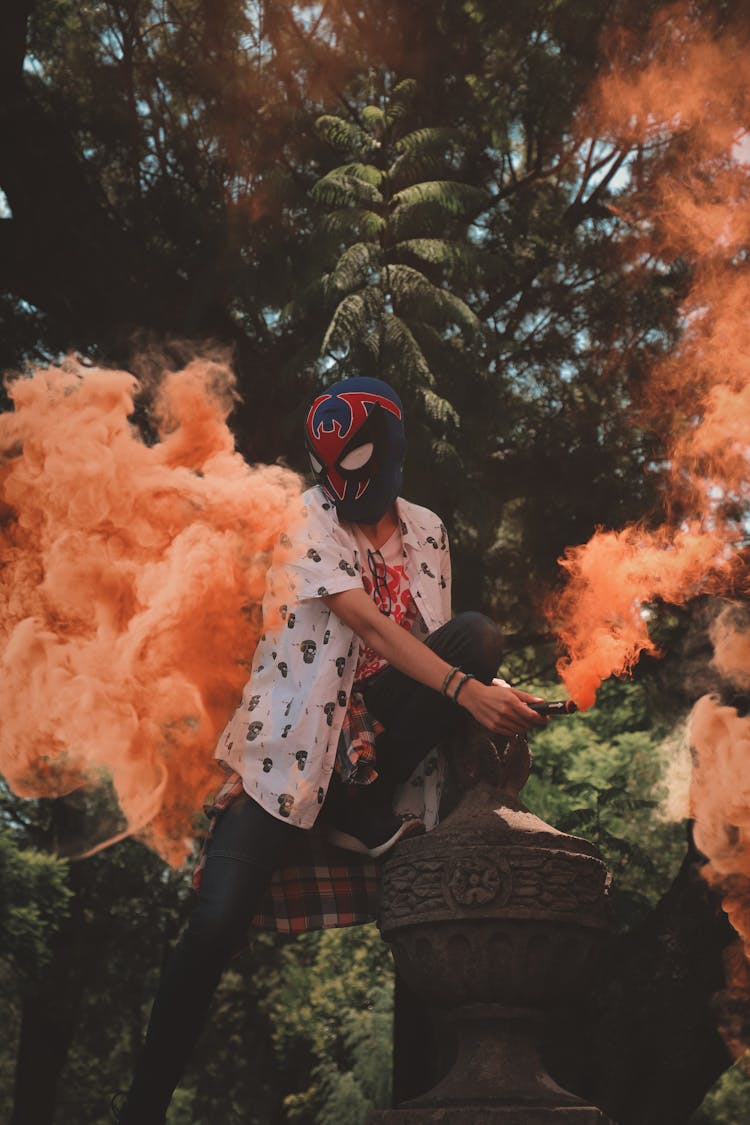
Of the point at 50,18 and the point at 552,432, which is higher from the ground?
the point at 50,18

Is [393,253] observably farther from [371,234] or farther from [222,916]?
[222,916]

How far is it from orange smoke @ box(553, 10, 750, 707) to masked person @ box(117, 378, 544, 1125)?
263 centimetres

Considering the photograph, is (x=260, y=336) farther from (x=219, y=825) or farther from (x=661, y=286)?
(x=219, y=825)

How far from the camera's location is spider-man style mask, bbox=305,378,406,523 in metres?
4.42

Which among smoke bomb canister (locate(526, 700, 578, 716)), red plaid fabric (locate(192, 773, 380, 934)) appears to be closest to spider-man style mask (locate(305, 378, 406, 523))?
smoke bomb canister (locate(526, 700, 578, 716))

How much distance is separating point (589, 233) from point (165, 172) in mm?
4075

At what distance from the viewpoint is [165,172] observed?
10242 mm

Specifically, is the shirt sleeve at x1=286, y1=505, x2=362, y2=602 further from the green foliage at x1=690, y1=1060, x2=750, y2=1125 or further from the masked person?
the green foliage at x1=690, y1=1060, x2=750, y2=1125

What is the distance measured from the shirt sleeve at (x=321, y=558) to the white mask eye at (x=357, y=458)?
19 centimetres

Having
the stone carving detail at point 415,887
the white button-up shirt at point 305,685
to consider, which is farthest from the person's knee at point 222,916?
the stone carving detail at point 415,887

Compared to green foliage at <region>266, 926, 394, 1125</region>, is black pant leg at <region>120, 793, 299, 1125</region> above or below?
below

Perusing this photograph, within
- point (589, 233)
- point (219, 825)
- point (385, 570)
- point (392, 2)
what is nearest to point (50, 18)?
point (392, 2)

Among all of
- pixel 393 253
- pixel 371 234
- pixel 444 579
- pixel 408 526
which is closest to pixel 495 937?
pixel 444 579

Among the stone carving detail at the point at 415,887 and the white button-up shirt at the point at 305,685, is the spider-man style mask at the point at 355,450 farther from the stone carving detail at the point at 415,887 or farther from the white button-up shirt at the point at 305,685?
the stone carving detail at the point at 415,887
